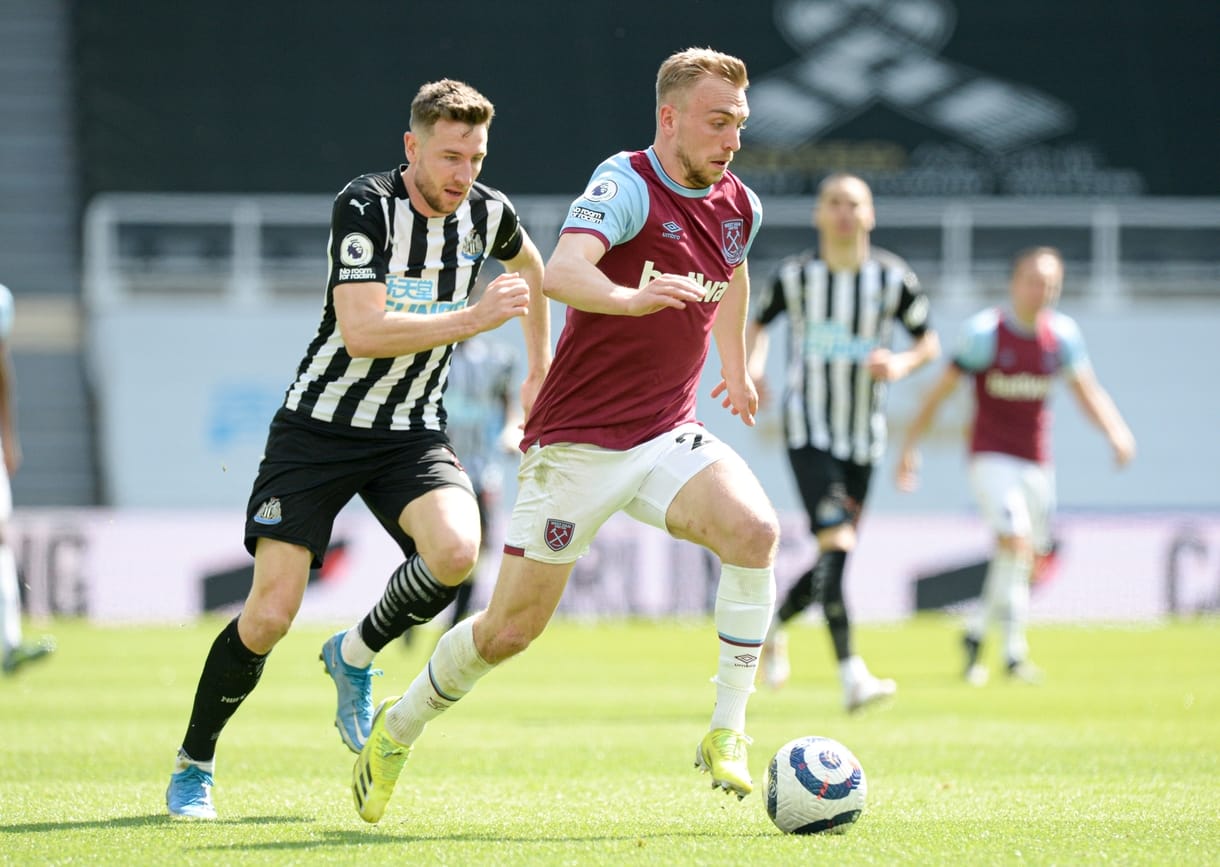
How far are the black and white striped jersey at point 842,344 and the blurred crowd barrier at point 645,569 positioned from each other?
22.2ft

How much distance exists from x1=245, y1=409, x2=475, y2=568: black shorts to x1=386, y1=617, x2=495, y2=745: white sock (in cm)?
56

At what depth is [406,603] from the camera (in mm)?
5816

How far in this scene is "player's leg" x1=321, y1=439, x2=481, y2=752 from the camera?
5555mm

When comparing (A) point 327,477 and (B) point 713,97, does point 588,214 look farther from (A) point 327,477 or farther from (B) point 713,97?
(A) point 327,477

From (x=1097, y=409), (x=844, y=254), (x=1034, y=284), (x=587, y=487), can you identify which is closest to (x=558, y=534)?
(x=587, y=487)

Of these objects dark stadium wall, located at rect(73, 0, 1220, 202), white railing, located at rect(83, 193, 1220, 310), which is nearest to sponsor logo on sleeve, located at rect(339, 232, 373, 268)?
white railing, located at rect(83, 193, 1220, 310)

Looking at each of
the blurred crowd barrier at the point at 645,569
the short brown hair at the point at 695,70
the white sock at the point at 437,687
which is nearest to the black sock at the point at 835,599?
the white sock at the point at 437,687

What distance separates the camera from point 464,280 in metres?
5.75

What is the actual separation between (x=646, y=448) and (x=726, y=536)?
0.37m

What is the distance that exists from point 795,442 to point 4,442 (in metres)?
4.42

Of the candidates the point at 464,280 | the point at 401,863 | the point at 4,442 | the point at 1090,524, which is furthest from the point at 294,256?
the point at 401,863

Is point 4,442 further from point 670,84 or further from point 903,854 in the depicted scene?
point 903,854

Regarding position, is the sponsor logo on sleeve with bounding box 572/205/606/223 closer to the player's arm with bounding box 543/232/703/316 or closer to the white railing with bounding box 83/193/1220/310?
the player's arm with bounding box 543/232/703/316

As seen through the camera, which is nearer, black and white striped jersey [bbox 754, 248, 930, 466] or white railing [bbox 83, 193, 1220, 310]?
black and white striped jersey [bbox 754, 248, 930, 466]
